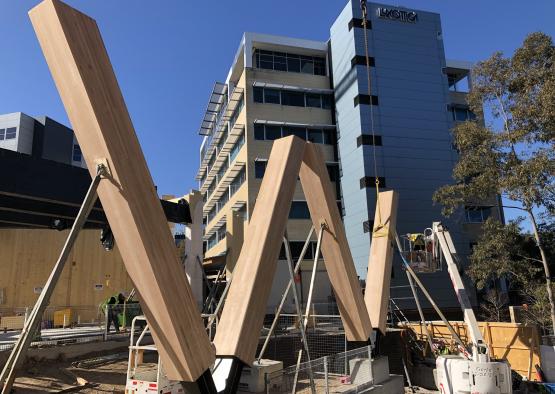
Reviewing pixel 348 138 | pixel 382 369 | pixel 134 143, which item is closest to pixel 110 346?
pixel 382 369

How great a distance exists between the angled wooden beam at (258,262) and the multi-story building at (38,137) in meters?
52.7

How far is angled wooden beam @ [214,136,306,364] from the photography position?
7.73 m

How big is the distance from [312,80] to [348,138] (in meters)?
7.10

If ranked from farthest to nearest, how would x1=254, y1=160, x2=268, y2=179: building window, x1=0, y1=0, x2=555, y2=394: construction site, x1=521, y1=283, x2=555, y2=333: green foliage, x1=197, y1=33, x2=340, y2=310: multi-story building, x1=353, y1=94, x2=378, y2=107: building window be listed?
x1=254, y1=160, x2=268, y2=179: building window
x1=197, y1=33, x2=340, y2=310: multi-story building
x1=353, y1=94, x2=378, y2=107: building window
x1=521, y1=283, x2=555, y2=333: green foliage
x1=0, y1=0, x2=555, y2=394: construction site

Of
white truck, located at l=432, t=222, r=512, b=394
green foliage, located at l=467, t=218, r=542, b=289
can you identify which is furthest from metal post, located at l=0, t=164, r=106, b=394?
green foliage, located at l=467, t=218, r=542, b=289

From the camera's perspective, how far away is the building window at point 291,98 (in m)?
40.1

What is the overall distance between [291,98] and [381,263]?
1139 inches

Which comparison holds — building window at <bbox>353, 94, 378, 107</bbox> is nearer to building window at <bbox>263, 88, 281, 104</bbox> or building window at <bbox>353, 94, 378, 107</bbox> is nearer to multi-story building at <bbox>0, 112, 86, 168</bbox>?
building window at <bbox>263, 88, 281, 104</bbox>

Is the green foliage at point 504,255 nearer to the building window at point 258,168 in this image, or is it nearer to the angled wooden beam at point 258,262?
the angled wooden beam at point 258,262

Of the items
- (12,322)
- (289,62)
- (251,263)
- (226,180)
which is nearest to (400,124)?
(289,62)

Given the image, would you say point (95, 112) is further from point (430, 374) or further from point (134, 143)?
point (430, 374)

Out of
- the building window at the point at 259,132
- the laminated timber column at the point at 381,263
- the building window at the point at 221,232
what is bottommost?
the laminated timber column at the point at 381,263

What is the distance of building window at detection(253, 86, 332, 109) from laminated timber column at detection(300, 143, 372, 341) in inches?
1162

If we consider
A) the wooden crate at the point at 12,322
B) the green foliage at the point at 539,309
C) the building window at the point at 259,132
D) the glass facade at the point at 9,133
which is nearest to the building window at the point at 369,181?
the building window at the point at 259,132
